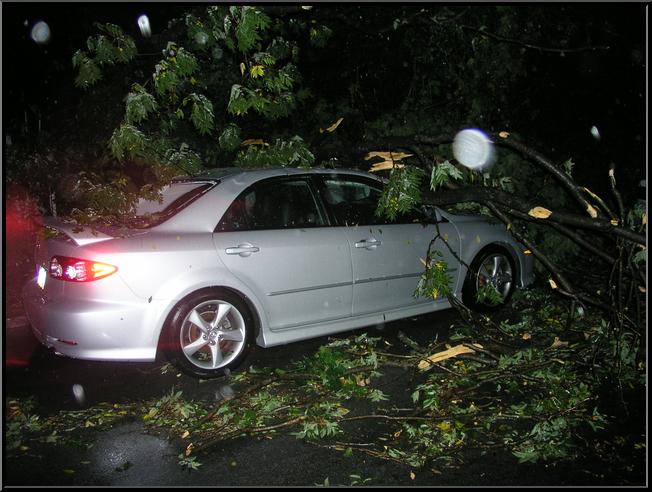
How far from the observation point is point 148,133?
510 centimetres

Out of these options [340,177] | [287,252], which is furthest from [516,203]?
[287,252]

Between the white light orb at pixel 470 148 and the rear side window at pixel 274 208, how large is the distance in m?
Answer: 1.54

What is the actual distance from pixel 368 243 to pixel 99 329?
2246 millimetres

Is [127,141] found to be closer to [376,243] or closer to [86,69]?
[86,69]

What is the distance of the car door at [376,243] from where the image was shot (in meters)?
4.52

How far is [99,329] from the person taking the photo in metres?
3.57

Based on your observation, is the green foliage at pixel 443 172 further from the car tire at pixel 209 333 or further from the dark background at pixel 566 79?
the dark background at pixel 566 79

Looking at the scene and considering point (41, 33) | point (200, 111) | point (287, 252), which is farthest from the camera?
point (41, 33)

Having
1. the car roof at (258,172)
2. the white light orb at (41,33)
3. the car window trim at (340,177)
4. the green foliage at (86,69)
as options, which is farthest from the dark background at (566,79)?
the car roof at (258,172)

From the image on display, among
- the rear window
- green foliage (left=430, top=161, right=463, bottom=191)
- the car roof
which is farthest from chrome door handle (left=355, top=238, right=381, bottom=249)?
the rear window

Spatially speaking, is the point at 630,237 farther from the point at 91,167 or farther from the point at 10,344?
the point at 10,344

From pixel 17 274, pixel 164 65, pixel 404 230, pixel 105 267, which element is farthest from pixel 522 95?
pixel 17 274

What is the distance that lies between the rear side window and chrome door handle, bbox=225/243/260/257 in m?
0.15

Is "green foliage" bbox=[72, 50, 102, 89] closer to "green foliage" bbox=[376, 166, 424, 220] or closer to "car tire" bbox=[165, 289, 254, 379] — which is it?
Answer: "car tire" bbox=[165, 289, 254, 379]
